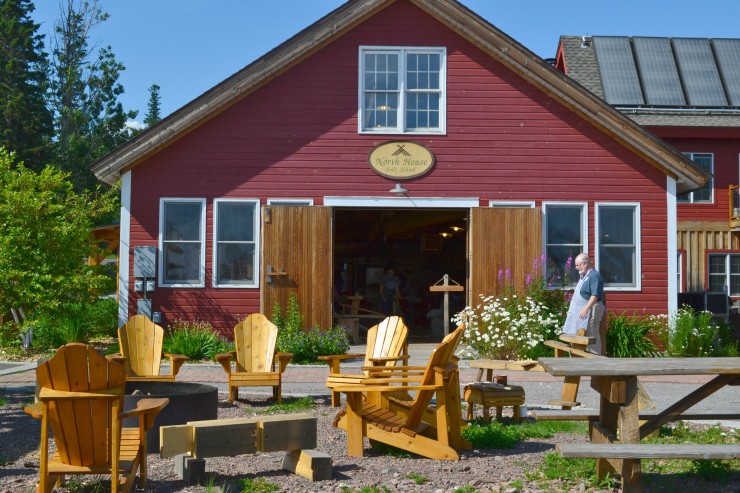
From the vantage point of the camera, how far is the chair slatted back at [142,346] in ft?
33.6

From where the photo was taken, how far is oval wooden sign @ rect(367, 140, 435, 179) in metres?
16.2

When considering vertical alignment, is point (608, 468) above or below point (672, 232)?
below

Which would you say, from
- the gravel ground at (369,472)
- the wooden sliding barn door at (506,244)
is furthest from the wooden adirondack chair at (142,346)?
the wooden sliding barn door at (506,244)

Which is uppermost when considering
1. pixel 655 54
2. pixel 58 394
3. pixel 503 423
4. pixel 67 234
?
pixel 655 54

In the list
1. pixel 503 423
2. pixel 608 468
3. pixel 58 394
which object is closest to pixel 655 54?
pixel 503 423

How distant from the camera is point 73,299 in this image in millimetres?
16203

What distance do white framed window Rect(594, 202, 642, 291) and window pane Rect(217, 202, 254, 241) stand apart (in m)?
6.08

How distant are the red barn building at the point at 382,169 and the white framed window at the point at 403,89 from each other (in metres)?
0.03

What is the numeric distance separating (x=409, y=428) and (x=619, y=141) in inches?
409

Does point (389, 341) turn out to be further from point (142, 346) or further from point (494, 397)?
point (142, 346)

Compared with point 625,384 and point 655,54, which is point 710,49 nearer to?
point 655,54

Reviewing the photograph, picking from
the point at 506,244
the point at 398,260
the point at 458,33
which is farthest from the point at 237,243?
the point at 398,260

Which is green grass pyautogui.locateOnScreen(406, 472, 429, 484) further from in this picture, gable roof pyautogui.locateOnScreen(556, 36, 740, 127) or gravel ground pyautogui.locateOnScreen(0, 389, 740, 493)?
gable roof pyautogui.locateOnScreen(556, 36, 740, 127)

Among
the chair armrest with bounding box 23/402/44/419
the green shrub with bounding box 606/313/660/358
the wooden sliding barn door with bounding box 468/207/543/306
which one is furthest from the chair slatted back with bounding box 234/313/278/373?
the green shrub with bounding box 606/313/660/358
